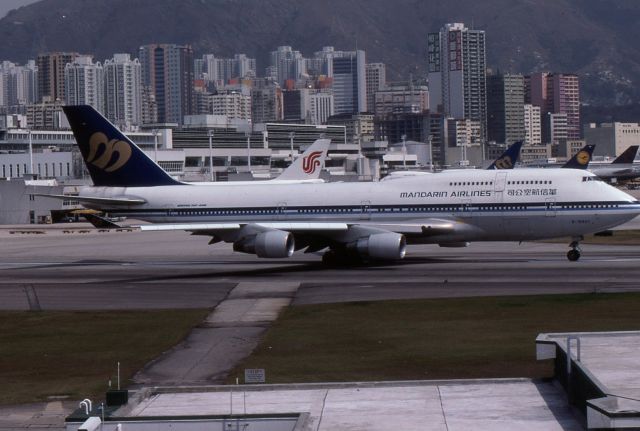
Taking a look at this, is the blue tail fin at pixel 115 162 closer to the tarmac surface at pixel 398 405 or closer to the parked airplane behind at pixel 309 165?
the tarmac surface at pixel 398 405

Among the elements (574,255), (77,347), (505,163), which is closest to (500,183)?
(574,255)

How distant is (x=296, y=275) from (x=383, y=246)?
3.65 meters

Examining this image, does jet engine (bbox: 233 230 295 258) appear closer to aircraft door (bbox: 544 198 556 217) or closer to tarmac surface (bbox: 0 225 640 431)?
tarmac surface (bbox: 0 225 640 431)

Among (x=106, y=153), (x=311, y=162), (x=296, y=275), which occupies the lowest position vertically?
(x=296, y=275)

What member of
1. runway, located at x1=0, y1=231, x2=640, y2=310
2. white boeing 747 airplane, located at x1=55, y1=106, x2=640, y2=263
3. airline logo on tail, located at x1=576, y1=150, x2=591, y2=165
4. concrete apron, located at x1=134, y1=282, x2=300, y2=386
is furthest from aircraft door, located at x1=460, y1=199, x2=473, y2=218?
airline logo on tail, located at x1=576, y1=150, x2=591, y2=165

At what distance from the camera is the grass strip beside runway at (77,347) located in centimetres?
2633

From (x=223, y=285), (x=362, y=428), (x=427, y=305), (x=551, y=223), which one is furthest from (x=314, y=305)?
(x=362, y=428)

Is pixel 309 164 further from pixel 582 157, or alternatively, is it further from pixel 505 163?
pixel 582 157

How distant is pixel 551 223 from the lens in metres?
51.0

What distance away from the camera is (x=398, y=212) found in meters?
52.8

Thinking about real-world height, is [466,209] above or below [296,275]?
above

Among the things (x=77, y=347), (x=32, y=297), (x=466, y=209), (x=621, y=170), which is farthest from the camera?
(x=621, y=170)

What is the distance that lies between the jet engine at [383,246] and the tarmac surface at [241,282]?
0.68m

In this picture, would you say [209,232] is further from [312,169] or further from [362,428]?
[312,169]
